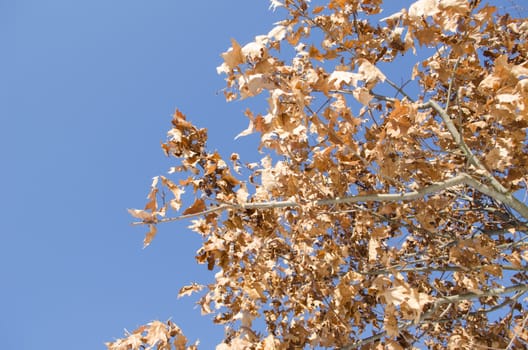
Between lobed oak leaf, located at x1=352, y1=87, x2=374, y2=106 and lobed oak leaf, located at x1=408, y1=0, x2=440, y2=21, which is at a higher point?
lobed oak leaf, located at x1=408, y1=0, x2=440, y2=21

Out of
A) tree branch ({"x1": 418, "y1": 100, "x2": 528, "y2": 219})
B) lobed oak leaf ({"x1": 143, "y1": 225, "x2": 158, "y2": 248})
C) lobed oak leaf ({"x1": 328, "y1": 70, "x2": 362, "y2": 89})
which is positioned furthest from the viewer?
tree branch ({"x1": 418, "y1": 100, "x2": 528, "y2": 219})

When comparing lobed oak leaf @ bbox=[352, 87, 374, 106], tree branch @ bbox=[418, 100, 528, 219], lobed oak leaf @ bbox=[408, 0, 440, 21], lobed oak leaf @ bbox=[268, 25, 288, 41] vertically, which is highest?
lobed oak leaf @ bbox=[268, 25, 288, 41]

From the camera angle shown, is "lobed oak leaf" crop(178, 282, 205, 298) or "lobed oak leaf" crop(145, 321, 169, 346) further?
"lobed oak leaf" crop(178, 282, 205, 298)

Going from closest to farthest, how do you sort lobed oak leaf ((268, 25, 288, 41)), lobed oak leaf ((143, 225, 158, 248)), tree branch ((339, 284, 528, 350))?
lobed oak leaf ((143, 225, 158, 248)), lobed oak leaf ((268, 25, 288, 41)), tree branch ((339, 284, 528, 350))

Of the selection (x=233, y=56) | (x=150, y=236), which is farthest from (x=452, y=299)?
(x=233, y=56)

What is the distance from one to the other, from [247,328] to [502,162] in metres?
2.27

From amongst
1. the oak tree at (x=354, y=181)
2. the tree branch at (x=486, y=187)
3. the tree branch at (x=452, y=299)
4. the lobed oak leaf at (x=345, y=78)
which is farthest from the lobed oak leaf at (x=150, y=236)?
the tree branch at (x=486, y=187)

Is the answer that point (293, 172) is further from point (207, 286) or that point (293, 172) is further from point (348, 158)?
point (207, 286)

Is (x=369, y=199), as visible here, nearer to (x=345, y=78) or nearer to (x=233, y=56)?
(x=345, y=78)

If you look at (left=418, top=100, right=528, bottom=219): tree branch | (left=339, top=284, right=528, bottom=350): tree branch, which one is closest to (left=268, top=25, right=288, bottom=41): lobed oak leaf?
(left=418, top=100, right=528, bottom=219): tree branch

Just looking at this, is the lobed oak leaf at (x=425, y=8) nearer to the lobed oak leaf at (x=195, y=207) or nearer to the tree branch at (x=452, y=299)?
the lobed oak leaf at (x=195, y=207)

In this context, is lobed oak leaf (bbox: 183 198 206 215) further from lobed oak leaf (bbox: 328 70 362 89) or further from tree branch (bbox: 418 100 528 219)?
tree branch (bbox: 418 100 528 219)

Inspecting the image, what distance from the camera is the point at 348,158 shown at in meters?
2.58

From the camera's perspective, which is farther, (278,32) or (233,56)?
(278,32)
